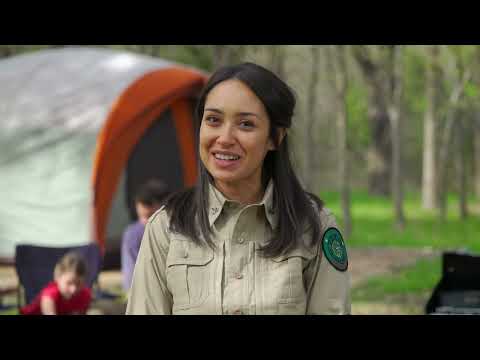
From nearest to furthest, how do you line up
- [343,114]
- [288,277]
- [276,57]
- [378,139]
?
[288,277] → [343,114] → [276,57] → [378,139]

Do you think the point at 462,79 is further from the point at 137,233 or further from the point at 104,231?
the point at 137,233

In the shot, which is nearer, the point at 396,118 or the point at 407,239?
the point at 407,239

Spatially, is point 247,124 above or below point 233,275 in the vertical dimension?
above

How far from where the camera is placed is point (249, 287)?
4.86ft

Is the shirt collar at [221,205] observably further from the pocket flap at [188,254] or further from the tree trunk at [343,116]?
the tree trunk at [343,116]

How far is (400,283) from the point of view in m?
7.74

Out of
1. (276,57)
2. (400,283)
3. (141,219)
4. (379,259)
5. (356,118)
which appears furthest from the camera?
(356,118)

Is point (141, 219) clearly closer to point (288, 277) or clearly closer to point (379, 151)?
point (288, 277)

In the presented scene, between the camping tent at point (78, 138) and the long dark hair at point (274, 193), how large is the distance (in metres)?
6.49

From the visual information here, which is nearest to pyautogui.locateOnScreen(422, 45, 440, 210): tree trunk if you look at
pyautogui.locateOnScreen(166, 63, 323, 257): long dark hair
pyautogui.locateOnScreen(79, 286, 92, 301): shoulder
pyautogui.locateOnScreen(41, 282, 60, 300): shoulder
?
pyautogui.locateOnScreen(79, 286, 92, 301): shoulder

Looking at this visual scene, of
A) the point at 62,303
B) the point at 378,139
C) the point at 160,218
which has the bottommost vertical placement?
the point at 62,303

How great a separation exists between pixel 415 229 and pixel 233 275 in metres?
12.0

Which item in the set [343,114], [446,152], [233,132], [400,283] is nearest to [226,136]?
[233,132]

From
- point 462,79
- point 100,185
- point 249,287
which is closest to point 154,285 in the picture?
point 249,287
